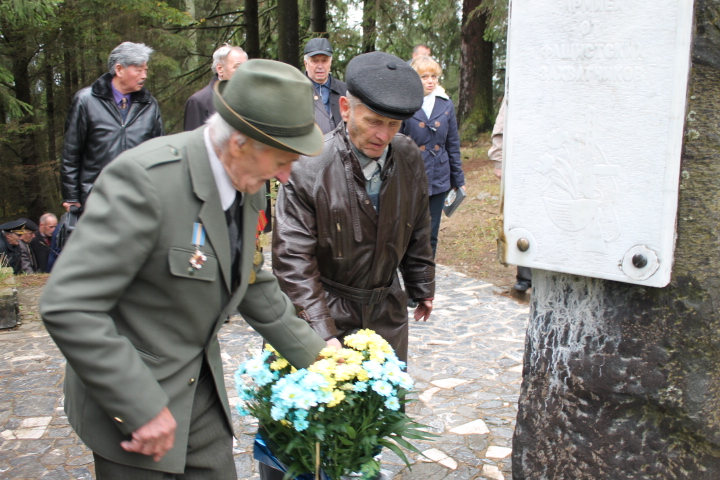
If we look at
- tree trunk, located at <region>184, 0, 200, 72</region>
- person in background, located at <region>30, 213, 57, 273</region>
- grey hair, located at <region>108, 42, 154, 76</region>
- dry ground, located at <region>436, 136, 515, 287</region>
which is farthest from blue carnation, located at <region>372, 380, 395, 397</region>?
tree trunk, located at <region>184, 0, 200, 72</region>

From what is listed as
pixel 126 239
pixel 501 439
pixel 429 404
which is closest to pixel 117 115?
pixel 429 404

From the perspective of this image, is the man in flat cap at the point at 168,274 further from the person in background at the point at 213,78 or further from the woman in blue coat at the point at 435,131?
the woman in blue coat at the point at 435,131

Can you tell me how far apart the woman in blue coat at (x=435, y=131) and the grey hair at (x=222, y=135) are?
470cm

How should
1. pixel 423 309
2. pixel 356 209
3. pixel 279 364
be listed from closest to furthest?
pixel 279 364 → pixel 356 209 → pixel 423 309

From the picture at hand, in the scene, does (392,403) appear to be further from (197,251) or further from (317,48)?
(317,48)

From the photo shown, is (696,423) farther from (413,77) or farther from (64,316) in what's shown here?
(64,316)

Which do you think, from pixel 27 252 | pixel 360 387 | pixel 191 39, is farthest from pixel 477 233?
pixel 191 39

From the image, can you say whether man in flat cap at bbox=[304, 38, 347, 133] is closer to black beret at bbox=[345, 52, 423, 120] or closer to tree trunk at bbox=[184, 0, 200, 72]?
black beret at bbox=[345, 52, 423, 120]

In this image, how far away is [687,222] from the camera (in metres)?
2.66

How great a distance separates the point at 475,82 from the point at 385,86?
13549 mm

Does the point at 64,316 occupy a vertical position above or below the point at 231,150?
below

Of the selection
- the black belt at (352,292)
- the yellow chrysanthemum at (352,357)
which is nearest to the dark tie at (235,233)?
the yellow chrysanthemum at (352,357)

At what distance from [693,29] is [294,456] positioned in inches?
80.0

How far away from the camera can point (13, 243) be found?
11945 mm
